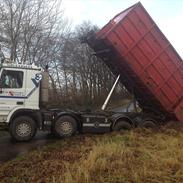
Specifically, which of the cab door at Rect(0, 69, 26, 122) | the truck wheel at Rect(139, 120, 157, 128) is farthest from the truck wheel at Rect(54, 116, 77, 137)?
the truck wheel at Rect(139, 120, 157, 128)

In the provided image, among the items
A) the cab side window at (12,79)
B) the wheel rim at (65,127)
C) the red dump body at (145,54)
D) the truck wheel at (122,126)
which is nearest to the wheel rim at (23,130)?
the wheel rim at (65,127)

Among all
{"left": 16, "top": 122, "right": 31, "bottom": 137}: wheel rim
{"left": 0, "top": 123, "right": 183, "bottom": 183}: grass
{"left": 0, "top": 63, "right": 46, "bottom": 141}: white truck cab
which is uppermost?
{"left": 0, "top": 63, "right": 46, "bottom": 141}: white truck cab

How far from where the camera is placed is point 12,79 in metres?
12.6

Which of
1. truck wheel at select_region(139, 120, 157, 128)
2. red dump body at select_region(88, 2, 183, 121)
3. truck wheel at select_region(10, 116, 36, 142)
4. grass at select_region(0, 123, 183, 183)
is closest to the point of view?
grass at select_region(0, 123, 183, 183)

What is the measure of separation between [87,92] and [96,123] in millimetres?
21570

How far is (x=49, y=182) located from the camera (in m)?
6.45

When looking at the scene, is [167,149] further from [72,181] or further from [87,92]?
[87,92]

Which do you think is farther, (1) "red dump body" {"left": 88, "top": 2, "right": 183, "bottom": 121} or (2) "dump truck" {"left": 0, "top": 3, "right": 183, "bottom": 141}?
(1) "red dump body" {"left": 88, "top": 2, "right": 183, "bottom": 121}

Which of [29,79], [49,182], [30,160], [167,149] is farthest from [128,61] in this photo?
[49,182]

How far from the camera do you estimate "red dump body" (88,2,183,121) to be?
13.0 meters

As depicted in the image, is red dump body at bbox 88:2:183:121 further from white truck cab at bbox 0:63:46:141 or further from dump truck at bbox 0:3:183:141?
white truck cab at bbox 0:63:46:141

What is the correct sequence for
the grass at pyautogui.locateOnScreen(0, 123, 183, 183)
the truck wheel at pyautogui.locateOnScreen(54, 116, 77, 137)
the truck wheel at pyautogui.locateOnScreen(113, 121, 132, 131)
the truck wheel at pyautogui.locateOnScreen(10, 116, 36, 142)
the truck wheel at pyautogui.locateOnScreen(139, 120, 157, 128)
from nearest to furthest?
the grass at pyautogui.locateOnScreen(0, 123, 183, 183), the truck wheel at pyautogui.locateOnScreen(10, 116, 36, 142), the truck wheel at pyautogui.locateOnScreen(54, 116, 77, 137), the truck wheel at pyautogui.locateOnScreen(113, 121, 132, 131), the truck wheel at pyautogui.locateOnScreen(139, 120, 157, 128)

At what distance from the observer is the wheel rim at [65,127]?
13.3 metres

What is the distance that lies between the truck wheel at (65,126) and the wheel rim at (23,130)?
945 millimetres
